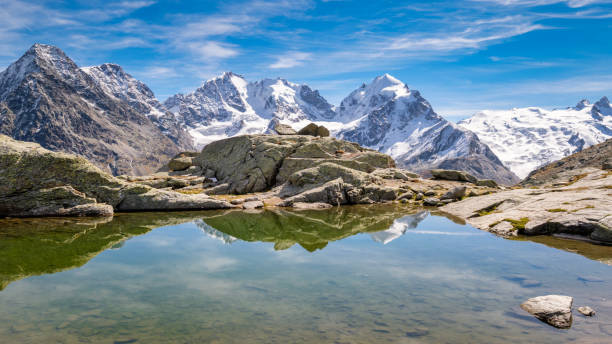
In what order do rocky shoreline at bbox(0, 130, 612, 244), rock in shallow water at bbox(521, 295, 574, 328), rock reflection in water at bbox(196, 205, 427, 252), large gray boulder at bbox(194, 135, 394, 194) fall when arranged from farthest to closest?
1. large gray boulder at bbox(194, 135, 394, 194)
2. rocky shoreline at bbox(0, 130, 612, 244)
3. rock reflection in water at bbox(196, 205, 427, 252)
4. rock in shallow water at bbox(521, 295, 574, 328)

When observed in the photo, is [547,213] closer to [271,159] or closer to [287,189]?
[287,189]

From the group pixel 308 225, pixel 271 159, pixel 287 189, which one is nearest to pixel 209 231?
pixel 308 225

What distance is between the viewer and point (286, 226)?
37.5 meters

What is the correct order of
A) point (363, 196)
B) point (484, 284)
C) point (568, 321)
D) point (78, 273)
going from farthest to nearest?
point (363, 196), point (78, 273), point (484, 284), point (568, 321)

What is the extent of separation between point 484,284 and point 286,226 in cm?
2149

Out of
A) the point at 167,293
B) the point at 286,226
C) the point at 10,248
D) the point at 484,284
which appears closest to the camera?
the point at 167,293

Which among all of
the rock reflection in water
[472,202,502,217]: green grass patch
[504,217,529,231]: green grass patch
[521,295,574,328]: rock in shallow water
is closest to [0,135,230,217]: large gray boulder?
the rock reflection in water

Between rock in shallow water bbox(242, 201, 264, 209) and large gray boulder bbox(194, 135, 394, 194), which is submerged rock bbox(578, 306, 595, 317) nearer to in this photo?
rock in shallow water bbox(242, 201, 264, 209)

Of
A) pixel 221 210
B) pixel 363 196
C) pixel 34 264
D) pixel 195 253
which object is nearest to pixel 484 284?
pixel 195 253

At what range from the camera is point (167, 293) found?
17359mm

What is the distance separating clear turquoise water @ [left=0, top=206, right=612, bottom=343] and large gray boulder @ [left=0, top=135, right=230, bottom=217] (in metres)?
7.92

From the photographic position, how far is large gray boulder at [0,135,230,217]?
3953cm

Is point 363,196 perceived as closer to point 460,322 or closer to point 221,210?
point 221,210

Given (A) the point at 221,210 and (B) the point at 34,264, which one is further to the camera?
(A) the point at 221,210
